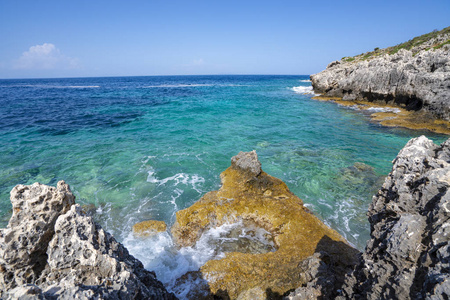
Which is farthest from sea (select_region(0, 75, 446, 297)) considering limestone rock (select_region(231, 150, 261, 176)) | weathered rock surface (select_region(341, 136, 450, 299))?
weathered rock surface (select_region(341, 136, 450, 299))

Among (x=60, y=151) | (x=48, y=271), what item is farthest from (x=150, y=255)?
(x=60, y=151)

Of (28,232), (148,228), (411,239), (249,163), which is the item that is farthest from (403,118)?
(28,232)

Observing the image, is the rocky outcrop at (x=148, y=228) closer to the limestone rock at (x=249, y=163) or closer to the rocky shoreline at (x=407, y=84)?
the limestone rock at (x=249, y=163)

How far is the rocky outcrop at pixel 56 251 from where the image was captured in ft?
Result: 12.4

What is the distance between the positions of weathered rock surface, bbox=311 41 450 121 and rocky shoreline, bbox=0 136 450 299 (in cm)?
2614

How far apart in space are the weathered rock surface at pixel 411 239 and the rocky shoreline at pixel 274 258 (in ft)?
0.04

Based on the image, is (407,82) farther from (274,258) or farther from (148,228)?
(148,228)

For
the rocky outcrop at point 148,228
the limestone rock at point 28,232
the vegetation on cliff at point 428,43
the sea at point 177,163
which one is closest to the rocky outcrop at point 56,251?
the limestone rock at point 28,232

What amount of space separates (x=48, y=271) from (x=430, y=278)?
606 cm

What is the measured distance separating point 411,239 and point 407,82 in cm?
3390

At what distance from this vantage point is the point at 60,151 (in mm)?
17688

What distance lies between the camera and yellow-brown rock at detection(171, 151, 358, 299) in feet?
20.6

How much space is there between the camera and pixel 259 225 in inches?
353

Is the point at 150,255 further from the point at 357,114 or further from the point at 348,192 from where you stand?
the point at 357,114
